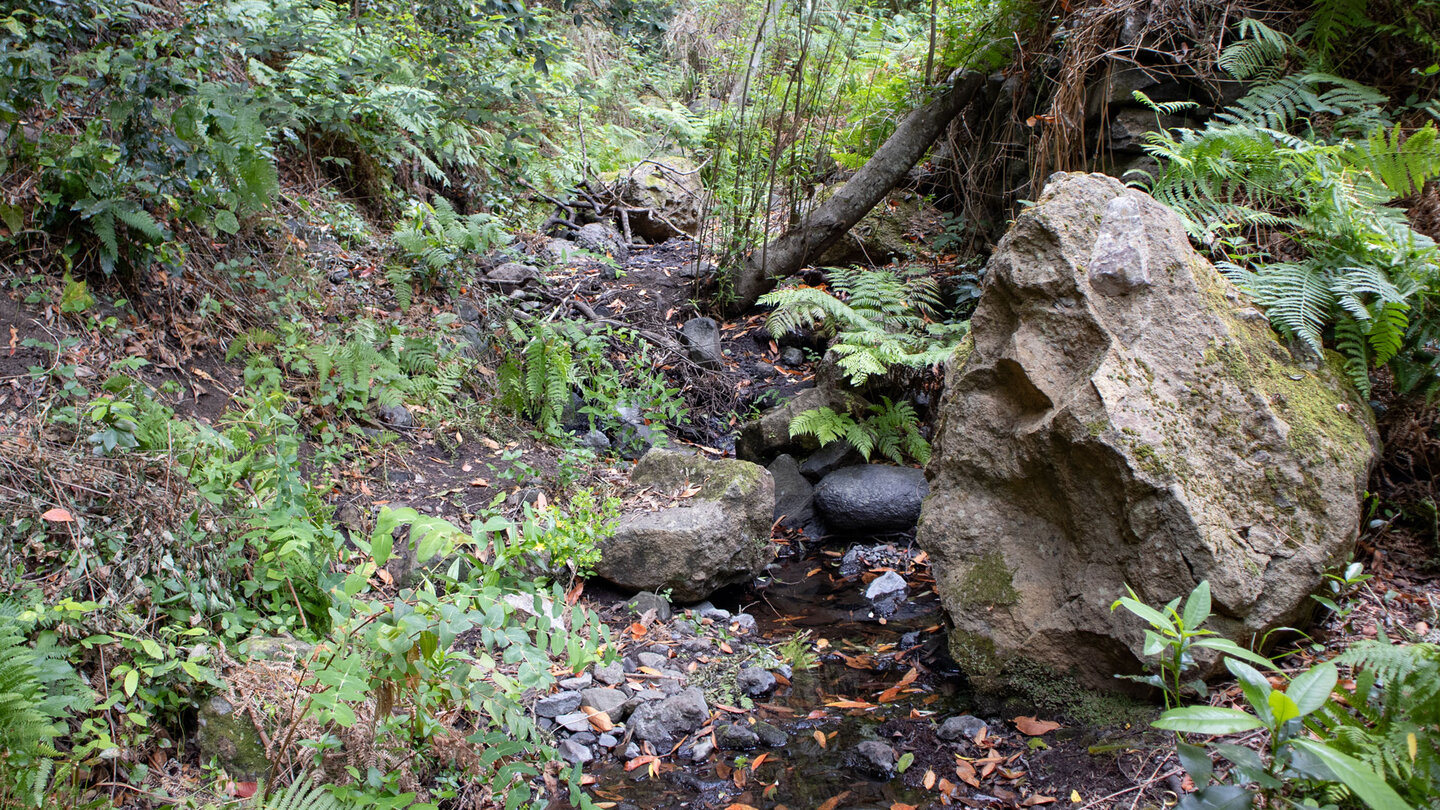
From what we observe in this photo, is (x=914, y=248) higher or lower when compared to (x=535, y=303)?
higher

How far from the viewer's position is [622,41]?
11.8m

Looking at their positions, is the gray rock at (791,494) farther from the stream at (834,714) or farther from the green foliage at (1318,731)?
the green foliage at (1318,731)

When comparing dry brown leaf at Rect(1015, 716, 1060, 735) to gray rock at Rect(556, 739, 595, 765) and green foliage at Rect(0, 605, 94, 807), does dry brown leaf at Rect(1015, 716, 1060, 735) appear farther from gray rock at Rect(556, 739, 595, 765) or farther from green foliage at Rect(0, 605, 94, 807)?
green foliage at Rect(0, 605, 94, 807)

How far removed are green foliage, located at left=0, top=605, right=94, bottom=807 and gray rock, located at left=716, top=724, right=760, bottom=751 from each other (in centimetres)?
205

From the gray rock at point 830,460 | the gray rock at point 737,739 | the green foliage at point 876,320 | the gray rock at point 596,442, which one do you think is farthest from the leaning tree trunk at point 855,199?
the gray rock at point 737,739

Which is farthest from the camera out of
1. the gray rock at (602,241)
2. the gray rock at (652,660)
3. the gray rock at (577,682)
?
the gray rock at (602,241)

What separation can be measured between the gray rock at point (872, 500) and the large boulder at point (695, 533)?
26.4 inches

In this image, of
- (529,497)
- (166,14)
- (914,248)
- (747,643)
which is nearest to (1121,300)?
(747,643)

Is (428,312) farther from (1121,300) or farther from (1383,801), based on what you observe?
(1383,801)

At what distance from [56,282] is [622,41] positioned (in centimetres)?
966

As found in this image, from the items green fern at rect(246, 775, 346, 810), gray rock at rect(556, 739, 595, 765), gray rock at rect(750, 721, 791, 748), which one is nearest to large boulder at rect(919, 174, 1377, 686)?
gray rock at rect(750, 721, 791, 748)

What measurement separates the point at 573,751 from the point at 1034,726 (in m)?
1.71

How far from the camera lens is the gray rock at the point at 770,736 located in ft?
9.83

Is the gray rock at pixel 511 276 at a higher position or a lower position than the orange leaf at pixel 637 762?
higher
